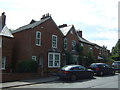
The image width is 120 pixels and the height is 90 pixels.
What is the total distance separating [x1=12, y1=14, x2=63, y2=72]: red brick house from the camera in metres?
21.7

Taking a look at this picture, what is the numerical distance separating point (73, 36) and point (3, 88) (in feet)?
63.5

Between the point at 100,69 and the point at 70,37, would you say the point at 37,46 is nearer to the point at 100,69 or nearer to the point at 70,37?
the point at 70,37

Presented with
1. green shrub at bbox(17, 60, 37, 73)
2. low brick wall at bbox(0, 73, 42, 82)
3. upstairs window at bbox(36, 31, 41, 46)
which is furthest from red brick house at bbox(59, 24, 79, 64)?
low brick wall at bbox(0, 73, 42, 82)

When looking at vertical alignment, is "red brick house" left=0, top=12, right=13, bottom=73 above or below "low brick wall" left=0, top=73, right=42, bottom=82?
above

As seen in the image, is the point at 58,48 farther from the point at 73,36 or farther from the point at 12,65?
the point at 12,65

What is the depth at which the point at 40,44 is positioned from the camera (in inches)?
888

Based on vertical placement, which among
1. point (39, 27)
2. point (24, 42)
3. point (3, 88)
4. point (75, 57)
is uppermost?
point (39, 27)

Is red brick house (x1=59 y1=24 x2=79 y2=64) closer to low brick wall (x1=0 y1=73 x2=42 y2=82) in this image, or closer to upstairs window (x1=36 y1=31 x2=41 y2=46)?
upstairs window (x1=36 y1=31 x2=41 y2=46)

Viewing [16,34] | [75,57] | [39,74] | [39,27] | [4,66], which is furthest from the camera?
[75,57]

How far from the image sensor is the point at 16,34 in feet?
79.4

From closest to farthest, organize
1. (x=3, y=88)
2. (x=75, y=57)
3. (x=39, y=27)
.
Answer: (x=3, y=88)
(x=39, y=27)
(x=75, y=57)

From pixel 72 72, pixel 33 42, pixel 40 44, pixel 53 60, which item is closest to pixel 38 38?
pixel 40 44

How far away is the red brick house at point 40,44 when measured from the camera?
21.7 metres

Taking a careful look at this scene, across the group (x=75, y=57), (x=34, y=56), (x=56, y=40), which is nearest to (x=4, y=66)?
(x=34, y=56)
